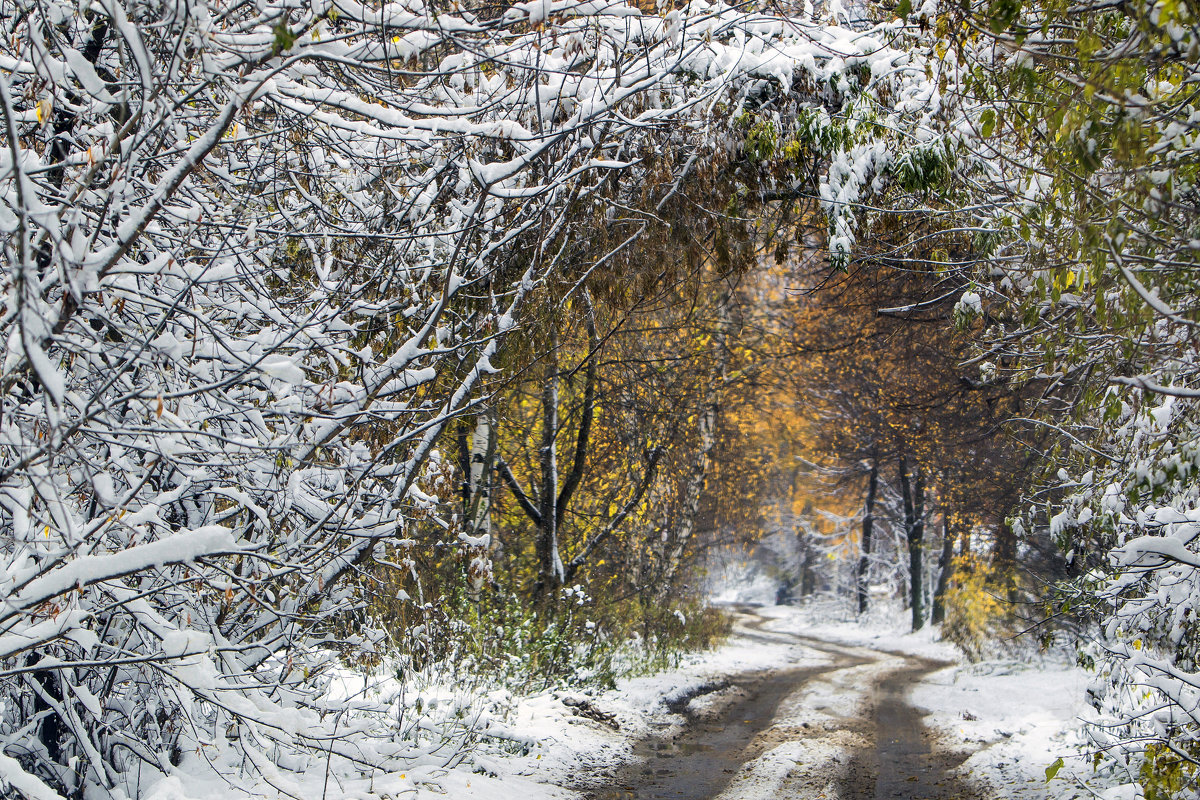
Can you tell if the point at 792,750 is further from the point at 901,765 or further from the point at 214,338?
the point at 214,338

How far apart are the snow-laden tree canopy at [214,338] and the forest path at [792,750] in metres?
2.65

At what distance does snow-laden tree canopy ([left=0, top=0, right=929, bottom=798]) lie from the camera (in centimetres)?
280

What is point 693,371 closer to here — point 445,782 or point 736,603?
point 445,782

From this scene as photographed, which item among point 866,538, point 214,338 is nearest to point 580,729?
point 214,338

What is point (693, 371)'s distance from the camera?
1179 centimetres

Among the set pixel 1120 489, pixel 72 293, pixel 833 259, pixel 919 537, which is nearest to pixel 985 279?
pixel 833 259

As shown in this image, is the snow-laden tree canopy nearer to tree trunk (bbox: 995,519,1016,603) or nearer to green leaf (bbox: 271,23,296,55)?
green leaf (bbox: 271,23,296,55)

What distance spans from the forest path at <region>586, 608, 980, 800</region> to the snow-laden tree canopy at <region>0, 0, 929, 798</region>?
2651mm

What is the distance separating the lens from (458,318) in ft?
17.3

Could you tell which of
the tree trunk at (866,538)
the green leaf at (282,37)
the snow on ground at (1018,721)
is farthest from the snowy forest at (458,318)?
the tree trunk at (866,538)

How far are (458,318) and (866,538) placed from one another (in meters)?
23.6

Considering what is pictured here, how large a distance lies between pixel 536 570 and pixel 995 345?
19.9 feet

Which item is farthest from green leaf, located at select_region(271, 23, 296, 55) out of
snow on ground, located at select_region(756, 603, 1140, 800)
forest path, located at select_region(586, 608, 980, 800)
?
forest path, located at select_region(586, 608, 980, 800)

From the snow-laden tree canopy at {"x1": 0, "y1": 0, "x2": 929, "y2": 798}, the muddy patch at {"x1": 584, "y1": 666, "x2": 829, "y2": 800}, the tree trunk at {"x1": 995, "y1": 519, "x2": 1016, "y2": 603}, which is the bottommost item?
the muddy patch at {"x1": 584, "y1": 666, "x2": 829, "y2": 800}
